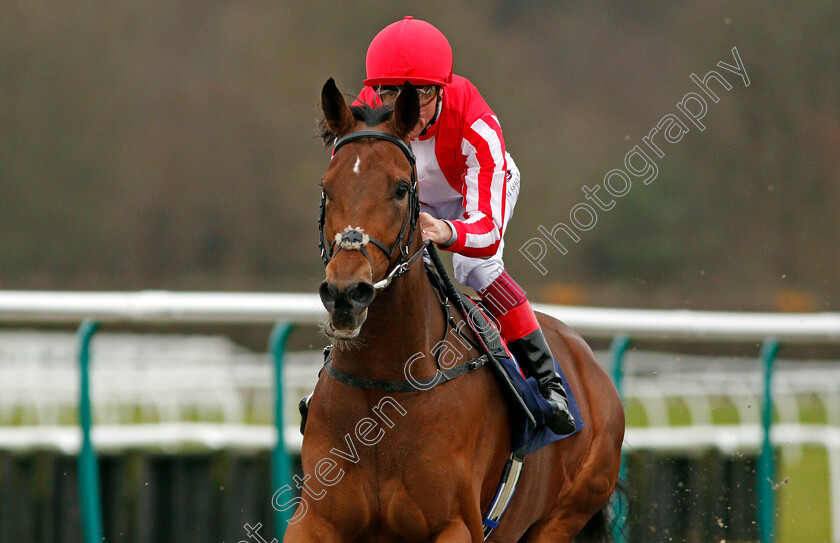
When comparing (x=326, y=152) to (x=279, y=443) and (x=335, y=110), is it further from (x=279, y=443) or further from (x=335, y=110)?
(x=335, y=110)

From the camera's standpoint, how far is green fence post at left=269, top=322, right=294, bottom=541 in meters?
4.86

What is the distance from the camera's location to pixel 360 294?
2.87 metres

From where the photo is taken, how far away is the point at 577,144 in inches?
1035

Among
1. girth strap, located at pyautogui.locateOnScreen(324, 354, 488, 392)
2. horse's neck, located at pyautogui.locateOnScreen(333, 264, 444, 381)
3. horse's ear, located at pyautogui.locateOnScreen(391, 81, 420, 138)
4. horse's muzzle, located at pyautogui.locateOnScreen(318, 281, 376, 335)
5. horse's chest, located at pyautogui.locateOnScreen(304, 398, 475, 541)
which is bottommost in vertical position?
horse's chest, located at pyautogui.locateOnScreen(304, 398, 475, 541)

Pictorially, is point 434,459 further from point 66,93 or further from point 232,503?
point 66,93

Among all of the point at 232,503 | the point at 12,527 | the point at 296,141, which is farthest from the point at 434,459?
the point at 296,141

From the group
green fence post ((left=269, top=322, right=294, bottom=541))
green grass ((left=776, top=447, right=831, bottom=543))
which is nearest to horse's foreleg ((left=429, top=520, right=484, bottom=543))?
green fence post ((left=269, top=322, right=294, bottom=541))

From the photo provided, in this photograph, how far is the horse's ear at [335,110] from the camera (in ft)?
10.4

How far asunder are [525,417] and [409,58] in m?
1.27

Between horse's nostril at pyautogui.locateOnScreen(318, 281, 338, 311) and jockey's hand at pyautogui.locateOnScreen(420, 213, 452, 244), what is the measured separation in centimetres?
61

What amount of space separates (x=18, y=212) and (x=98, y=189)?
76.7 inches

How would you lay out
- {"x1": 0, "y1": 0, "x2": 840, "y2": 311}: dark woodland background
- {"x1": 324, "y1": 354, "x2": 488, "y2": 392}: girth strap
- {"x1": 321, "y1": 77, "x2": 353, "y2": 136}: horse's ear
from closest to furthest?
{"x1": 321, "y1": 77, "x2": 353, "y2": 136}: horse's ear → {"x1": 324, "y1": 354, "x2": 488, "y2": 392}: girth strap → {"x1": 0, "y1": 0, "x2": 840, "y2": 311}: dark woodland background

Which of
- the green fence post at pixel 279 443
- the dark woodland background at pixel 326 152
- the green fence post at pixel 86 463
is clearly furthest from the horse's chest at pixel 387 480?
the dark woodland background at pixel 326 152

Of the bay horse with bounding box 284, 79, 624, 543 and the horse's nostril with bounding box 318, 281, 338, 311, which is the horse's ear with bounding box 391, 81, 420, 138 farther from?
the horse's nostril with bounding box 318, 281, 338, 311
